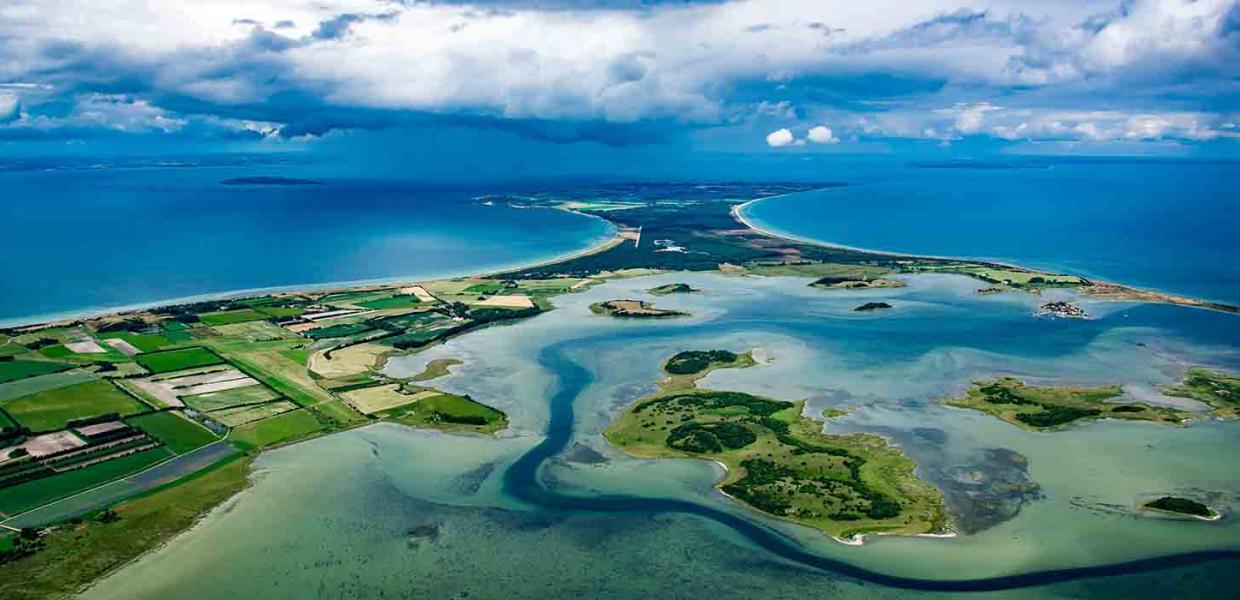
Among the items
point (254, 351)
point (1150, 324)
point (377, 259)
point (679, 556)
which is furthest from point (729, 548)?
point (377, 259)

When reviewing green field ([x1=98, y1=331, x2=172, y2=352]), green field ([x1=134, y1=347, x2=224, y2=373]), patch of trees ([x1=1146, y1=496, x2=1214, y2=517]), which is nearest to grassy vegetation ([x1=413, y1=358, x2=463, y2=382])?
green field ([x1=134, y1=347, x2=224, y2=373])

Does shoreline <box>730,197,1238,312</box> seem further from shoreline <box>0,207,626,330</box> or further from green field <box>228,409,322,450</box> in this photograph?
green field <box>228,409,322,450</box>

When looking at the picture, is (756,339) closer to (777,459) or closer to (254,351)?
(777,459)

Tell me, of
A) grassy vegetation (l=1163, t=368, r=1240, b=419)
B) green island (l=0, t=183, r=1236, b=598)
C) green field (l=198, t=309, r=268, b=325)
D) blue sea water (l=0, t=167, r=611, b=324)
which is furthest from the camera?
blue sea water (l=0, t=167, r=611, b=324)

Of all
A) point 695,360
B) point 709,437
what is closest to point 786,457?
point 709,437

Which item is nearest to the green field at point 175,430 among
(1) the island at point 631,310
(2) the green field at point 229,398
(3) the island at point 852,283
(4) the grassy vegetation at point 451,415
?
(2) the green field at point 229,398

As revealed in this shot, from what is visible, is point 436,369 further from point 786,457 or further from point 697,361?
point 786,457
